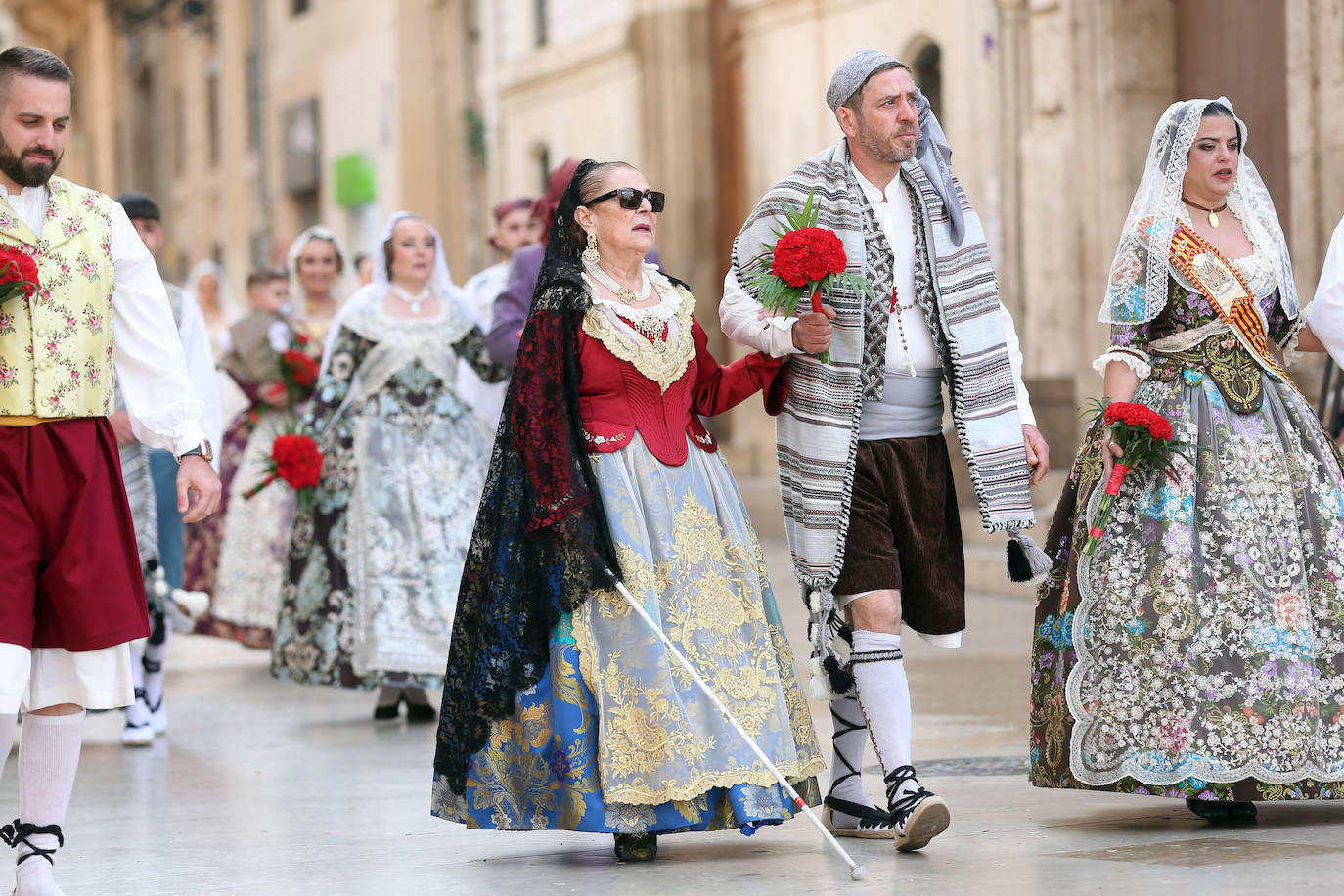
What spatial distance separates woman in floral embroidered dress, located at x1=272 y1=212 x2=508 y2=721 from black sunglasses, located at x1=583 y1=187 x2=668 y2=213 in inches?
127

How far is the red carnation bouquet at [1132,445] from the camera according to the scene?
5.64m

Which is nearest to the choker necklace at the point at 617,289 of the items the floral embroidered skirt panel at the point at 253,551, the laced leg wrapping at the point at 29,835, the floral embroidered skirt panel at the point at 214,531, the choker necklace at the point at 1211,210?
the choker necklace at the point at 1211,210

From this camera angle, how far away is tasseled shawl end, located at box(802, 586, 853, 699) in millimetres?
5637

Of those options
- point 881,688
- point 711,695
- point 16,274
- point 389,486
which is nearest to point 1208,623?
point 881,688

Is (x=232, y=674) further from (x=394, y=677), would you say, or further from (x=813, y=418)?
(x=813, y=418)

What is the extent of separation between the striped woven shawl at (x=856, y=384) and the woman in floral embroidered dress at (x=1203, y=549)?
35cm

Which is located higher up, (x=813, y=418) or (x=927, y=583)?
(x=813, y=418)

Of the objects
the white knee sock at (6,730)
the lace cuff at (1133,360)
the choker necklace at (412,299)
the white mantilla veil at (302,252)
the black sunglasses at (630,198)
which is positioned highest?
the white mantilla veil at (302,252)

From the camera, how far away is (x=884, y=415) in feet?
18.7

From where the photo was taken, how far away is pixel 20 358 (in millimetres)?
4934

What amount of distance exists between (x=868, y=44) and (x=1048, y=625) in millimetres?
11409

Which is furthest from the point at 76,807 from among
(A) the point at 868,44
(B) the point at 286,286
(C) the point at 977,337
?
(A) the point at 868,44

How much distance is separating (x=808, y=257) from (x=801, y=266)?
0.09ft

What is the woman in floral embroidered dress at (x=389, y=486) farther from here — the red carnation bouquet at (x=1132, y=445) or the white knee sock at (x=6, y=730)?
the white knee sock at (x=6, y=730)
